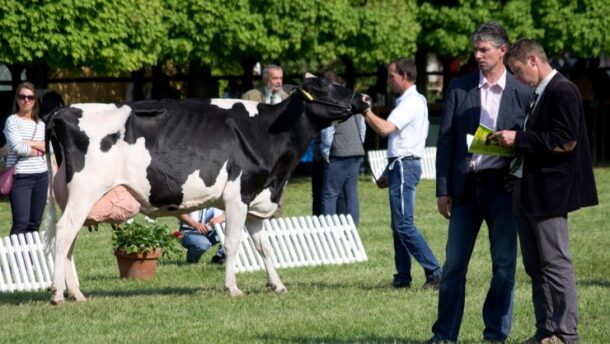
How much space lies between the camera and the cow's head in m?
12.5

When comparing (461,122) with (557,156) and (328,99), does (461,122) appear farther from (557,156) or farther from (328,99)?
(328,99)

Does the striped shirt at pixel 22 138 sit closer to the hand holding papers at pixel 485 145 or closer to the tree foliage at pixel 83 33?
the hand holding papers at pixel 485 145

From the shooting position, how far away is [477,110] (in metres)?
9.17

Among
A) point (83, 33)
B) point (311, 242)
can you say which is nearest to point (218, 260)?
point (311, 242)

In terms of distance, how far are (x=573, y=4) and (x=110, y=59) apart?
13.2 m

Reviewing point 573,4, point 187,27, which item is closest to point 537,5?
point 573,4

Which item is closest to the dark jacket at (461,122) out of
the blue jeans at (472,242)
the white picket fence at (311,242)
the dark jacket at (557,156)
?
the blue jeans at (472,242)

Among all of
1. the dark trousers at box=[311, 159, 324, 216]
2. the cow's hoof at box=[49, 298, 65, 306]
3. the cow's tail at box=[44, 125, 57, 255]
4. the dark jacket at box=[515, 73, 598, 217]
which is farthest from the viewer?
the dark trousers at box=[311, 159, 324, 216]

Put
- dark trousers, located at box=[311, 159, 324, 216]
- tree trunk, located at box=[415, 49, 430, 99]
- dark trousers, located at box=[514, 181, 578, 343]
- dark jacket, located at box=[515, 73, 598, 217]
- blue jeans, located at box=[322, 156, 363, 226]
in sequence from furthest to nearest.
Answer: tree trunk, located at box=[415, 49, 430, 99], dark trousers, located at box=[311, 159, 324, 216], blue jeans, located at box=[322, 156, 363, 226], dark trousers, located at box=[514, 181, 578, 343], dark jacket, located at box=[515, 73, 598, 217]

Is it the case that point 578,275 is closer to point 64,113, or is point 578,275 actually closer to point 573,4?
point 64,113

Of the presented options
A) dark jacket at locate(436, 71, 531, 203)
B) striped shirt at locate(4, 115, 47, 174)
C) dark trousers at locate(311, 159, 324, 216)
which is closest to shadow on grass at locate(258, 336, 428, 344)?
dark jacket at locate(436, 71, 531, 203)

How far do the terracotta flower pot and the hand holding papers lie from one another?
5.97 meters

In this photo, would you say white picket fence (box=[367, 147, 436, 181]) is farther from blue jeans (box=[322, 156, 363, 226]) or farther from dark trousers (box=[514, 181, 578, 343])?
dark trousers (box=[514, 181, 578, 343])

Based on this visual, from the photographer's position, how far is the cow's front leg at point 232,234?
12305mm
